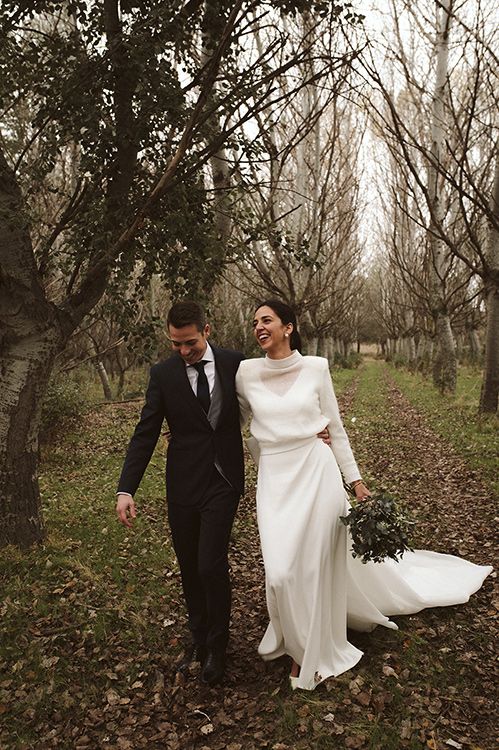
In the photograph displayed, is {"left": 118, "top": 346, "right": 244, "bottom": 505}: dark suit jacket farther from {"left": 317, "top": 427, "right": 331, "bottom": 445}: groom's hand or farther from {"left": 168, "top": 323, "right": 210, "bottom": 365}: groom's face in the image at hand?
{"left": 317, "top": 427, "right": 331, "bottom": 445}: groom's hand

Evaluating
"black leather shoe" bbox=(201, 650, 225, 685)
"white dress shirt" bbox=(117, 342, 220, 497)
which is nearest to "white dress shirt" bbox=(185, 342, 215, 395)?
"white dress shirt" bbox=(117, 342, 220, 497)

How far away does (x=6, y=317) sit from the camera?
4.96 m

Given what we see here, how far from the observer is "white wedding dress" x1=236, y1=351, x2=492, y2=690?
344cm

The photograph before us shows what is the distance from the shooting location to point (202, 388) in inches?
146

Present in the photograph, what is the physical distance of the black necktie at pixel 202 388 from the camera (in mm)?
3678

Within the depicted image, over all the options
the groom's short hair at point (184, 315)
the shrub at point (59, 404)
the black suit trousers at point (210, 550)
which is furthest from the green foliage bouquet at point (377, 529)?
the shrub at point (59, 404)

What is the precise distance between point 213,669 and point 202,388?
1.87 meters

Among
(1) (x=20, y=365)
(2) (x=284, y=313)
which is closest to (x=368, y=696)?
(2) (x=284, y=313)

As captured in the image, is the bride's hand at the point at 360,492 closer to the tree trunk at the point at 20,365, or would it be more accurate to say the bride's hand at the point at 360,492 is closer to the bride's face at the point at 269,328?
the bride's face at the point at 269,328

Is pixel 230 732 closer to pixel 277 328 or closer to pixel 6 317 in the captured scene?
pixel 277 328

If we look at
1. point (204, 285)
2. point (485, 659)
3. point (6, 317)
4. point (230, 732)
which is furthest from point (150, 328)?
point (485, 659)

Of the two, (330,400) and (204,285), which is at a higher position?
(204,285)

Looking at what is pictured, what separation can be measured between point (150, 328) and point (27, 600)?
2.79 m

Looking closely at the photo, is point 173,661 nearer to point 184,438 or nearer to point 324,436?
point 184,438
